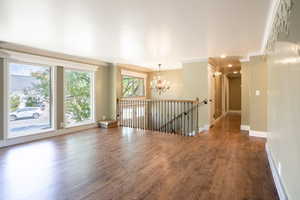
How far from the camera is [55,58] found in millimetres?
5027

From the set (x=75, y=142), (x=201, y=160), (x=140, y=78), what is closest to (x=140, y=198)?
(x=201, y=160)

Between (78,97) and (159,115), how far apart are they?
3.57m

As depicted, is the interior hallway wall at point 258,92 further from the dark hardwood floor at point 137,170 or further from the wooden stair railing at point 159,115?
the wooden stair railing at point 159,115

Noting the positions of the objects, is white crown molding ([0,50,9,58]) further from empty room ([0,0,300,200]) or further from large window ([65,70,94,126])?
large window ([65,70,94,126])

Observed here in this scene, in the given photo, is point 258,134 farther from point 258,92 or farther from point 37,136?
point 37,136

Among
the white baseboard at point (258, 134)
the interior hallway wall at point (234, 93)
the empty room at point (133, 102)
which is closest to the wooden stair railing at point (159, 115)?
the empty room at point (133, 102)

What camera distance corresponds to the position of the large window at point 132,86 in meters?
7.60

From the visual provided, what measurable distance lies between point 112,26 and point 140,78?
215 inches

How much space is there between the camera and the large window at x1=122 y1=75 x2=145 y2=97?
24.9 ft

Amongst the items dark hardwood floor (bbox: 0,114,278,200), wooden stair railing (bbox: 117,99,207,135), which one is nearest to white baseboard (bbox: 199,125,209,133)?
wooden stair railing (bbox: 117,99,207,135)

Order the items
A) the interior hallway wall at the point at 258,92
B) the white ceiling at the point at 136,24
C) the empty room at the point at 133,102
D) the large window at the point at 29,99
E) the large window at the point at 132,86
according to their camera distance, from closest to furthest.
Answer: the empty room at the point at 133,102 < the white ceiling at the point at 136,24 < the large window at the point at 29,99 < the interior hallway wall at the point at 258,92 < the large window at the point at 132,86

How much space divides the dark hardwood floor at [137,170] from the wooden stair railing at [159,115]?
176 centimetres

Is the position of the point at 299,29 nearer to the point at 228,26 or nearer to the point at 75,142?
the point at 228,26

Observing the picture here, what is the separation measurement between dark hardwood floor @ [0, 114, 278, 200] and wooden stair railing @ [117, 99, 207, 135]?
1.76 metres
